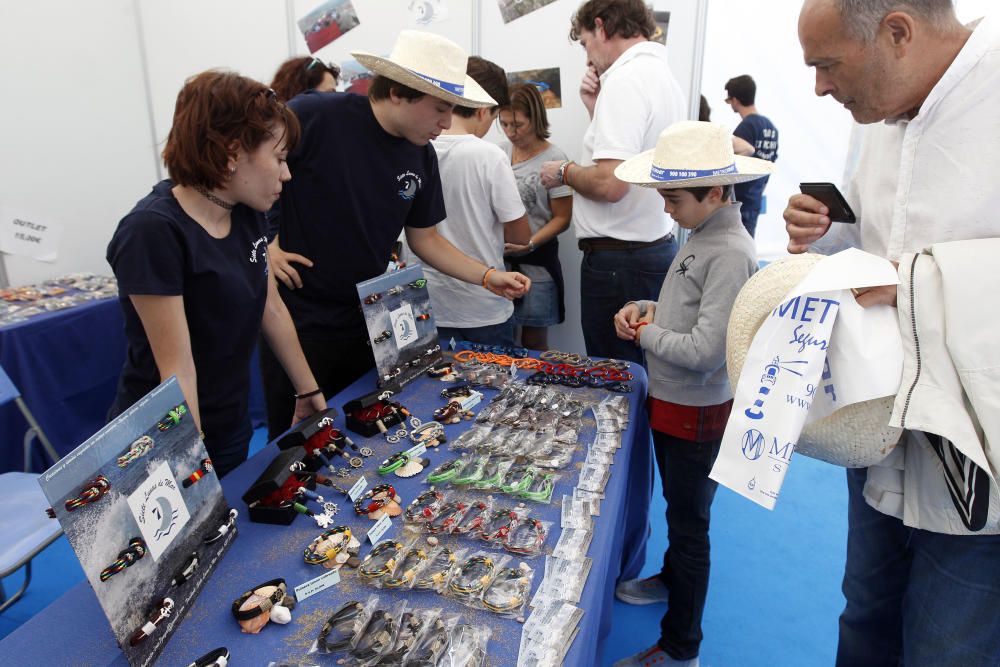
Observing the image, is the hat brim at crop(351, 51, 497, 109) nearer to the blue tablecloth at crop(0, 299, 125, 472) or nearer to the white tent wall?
the white tent wall

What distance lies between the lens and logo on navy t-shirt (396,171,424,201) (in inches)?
78.0

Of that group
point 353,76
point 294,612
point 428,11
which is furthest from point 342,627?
point 353,76

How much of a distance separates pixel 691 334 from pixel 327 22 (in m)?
3.55

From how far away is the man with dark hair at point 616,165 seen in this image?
233 centimetres

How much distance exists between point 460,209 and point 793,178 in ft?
21.1

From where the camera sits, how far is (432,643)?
96 cm

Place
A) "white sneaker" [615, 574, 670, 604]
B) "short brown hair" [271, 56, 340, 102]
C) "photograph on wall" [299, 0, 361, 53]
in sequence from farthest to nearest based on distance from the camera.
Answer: "photograph on wall" [299, 0, 361, 53]
"short brown hair" [271, 56, 340, 102]
"white sneaker" [615, 574, 670, 604]

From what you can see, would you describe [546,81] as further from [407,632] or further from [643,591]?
[407,632]

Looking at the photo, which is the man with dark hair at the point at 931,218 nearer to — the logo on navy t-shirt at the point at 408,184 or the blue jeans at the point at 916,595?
the blue jeans at the point at 916,595

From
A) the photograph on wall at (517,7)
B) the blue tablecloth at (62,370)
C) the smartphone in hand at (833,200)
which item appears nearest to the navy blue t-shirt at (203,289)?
the blue tablecloth at (62,370)

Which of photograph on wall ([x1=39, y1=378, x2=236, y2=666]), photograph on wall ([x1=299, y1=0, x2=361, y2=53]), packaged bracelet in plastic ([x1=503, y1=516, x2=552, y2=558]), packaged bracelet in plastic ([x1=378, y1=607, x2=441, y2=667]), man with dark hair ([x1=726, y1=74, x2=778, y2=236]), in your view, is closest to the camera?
photograph on wall ([x1=39, y1=378, x2=236, y2=666])

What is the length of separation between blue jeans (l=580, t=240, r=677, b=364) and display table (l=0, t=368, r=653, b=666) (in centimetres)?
117

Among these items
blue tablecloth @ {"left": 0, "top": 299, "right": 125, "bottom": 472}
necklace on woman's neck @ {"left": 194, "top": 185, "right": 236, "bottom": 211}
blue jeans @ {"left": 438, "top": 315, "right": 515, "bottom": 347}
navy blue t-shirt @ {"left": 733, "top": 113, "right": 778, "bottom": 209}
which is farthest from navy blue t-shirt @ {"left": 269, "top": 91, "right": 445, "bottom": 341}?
navy blue t-shirt @ {"left": 733, "top": 113, "right": 778, "bottom": 209}

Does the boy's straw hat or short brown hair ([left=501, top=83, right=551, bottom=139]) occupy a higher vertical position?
short brown hair ([left=501, top=83, right=551, bottom=139])
